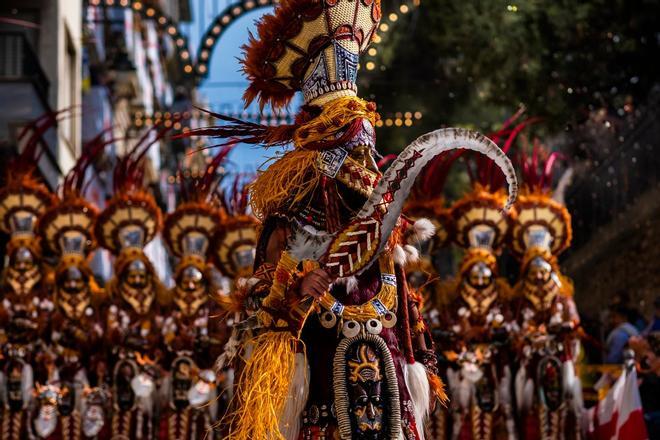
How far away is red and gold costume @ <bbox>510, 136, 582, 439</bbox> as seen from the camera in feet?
40.8

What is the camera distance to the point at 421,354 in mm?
6941

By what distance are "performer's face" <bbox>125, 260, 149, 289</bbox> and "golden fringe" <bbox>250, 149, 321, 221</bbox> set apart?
259 inches

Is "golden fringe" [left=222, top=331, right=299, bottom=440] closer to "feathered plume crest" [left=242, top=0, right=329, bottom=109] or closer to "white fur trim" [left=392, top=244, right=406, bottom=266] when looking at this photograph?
"white fur trim" [left=392, top=244, right=406, bottom=266]

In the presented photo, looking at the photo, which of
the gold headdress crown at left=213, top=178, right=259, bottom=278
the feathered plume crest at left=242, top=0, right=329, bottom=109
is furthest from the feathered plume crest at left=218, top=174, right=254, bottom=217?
the feathered plume crest at left=242, top=0, right=329, bottom=109

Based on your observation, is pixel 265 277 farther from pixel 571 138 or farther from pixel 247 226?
pixel 571 138

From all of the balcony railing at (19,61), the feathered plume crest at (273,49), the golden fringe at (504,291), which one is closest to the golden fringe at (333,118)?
the feathered plume crest at (273,49)

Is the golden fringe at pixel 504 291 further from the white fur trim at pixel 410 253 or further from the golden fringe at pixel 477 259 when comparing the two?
the white fur trim at pixel 410 253

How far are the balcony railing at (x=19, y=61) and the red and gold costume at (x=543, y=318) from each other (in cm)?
773

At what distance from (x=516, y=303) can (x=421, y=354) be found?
645cm

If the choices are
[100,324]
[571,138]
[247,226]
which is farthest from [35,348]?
[571,138]

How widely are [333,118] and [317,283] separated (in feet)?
2.74

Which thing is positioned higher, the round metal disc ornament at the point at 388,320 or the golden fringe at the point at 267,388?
the round metal disc ornament at the point at 388,320

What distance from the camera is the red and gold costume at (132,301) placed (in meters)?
12.8

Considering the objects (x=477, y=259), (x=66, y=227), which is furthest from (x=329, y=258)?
(x=66, y=227)
